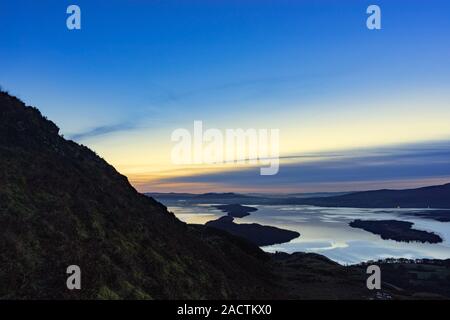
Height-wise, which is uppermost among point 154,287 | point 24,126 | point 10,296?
point 24,126

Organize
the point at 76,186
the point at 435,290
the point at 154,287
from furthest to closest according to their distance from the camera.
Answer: the point at 435,290 → the point at 76,186 → the point at 154,287

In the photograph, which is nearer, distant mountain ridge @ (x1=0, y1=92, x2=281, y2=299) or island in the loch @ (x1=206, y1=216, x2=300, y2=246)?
distant mountain ridge @ (x1=0, y1=92, x2=281, y2=299)

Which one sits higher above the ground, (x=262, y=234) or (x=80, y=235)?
(x=80, y=235)

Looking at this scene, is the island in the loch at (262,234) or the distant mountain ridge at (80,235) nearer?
the distant mountain ridge at (80,235)

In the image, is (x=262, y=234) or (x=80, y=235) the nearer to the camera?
(x=80, y=235)

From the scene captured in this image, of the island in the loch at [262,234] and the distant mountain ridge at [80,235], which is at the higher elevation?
the distant mountain ridge at [80,235]

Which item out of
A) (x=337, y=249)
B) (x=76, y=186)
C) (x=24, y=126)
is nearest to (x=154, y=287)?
(x=76, y=186)

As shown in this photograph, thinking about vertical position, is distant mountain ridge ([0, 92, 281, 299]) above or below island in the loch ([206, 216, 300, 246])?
above

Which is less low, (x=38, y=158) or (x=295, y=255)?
(x=38, y=158)
